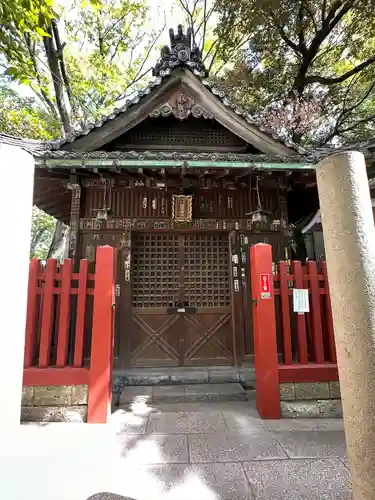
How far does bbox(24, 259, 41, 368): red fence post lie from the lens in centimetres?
450

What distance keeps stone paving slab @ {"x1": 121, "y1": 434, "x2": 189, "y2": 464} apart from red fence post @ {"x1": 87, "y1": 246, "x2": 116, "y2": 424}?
26.6 inches

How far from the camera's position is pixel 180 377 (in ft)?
19.5

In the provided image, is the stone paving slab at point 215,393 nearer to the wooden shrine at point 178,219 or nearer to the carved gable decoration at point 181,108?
the wooden shrine at point 178,219

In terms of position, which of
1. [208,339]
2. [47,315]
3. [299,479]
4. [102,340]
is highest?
[47,315]

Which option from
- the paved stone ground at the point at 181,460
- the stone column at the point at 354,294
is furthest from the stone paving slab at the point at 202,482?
the stone column at the point at 354,294

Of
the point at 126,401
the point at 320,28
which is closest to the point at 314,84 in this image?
the point at 320,28

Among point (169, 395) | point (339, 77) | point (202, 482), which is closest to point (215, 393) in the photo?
point (169, 395)

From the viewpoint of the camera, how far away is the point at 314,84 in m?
13.2

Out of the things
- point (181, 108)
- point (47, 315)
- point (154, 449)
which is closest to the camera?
point (154, 449)

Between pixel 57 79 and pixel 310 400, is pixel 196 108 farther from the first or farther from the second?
pixel 57 79

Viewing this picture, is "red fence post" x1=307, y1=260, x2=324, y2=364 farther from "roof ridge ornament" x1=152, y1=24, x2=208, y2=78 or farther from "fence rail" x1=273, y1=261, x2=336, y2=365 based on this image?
"roof ridge ornament" x1=152, y1=24, x2=208, y2=78

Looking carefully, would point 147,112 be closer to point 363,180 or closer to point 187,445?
point 363,180

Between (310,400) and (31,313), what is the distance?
14.8 feet

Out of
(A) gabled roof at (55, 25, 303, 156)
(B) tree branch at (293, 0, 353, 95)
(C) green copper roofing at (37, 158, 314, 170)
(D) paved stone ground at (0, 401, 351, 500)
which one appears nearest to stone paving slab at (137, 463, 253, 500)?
(D) paved stone ground at (0, 401, 351, 500)
